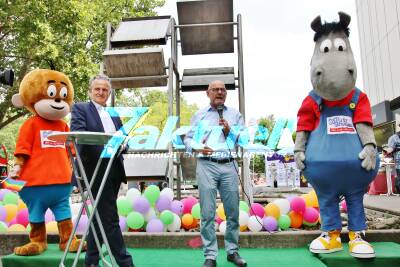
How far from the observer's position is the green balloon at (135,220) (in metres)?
4.59

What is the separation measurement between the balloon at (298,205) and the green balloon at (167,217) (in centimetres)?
149

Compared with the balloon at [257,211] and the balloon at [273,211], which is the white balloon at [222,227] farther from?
the balloon at [273,211]

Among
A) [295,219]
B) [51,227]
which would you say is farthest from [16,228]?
[295,219]

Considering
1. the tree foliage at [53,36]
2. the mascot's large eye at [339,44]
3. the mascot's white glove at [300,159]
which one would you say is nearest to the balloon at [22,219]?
the mascot's white glove at [300,159]

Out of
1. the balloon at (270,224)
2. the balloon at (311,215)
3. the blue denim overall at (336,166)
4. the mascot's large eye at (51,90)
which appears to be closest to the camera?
the blue denim overall at (336,166)

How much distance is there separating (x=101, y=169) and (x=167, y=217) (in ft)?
4.99

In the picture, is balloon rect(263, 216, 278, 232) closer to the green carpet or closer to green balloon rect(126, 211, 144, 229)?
the green carpet

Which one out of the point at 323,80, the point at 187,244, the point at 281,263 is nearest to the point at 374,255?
the point at 281,263

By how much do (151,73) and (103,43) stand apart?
9.86 meters

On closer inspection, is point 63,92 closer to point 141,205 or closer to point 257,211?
point 141,205

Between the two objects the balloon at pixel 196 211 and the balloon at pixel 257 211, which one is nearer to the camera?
the balloon at pixel 257 211

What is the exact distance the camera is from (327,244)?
146 inches

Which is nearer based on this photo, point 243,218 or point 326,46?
point 326,46

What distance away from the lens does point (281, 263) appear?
11.8 ft
